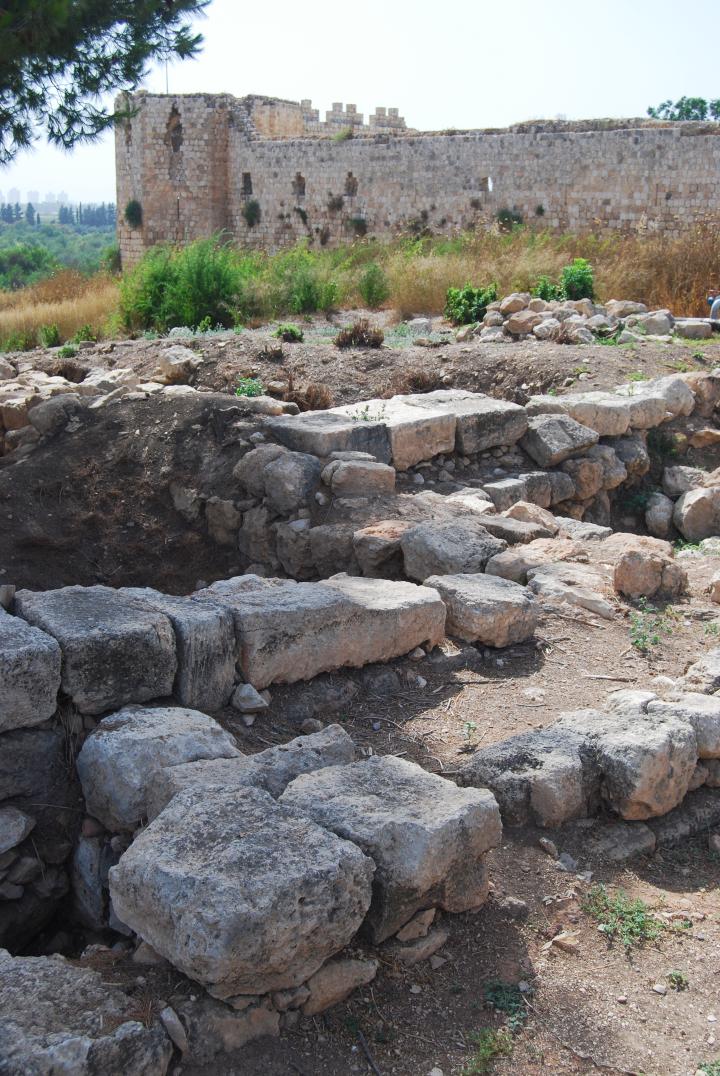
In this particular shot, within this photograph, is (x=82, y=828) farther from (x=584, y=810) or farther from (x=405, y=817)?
(x=584, y=810)

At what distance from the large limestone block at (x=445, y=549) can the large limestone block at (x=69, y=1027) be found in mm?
3545

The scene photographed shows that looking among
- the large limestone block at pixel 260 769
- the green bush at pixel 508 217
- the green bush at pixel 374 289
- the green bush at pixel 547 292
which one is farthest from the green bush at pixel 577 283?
the large limestone block at pixel 260 769

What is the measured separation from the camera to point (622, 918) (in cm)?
353

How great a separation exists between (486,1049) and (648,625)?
3274mm

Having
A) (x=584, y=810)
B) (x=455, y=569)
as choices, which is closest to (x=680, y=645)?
(x=455, y=569)

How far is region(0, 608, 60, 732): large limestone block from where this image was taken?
152 inches

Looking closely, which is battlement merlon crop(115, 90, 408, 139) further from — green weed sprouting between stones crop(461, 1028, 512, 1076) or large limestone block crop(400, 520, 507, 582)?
green weed sprouting between stones crop(461, 1028, 512, 1076)

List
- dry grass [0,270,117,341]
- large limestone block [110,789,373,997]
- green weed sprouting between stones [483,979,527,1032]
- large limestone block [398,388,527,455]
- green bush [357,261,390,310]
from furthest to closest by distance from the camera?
green bush [357,261,390,310]
dry grass [0,270,117,341]
large limestone block [398,388,527,455]
green weed sprouting between stones [483,979,527,1032]
large limestone block [110,789,373,997]

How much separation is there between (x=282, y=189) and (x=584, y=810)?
958 inches

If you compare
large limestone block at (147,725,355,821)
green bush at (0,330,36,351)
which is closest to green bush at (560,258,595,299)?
green bush at (0,330,36,351)

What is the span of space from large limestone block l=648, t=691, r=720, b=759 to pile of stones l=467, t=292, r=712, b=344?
7.14 m

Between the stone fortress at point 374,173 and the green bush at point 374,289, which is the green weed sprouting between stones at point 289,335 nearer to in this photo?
the green bush at point 374,289

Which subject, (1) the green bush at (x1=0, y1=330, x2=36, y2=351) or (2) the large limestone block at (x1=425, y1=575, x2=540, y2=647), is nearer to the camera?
(2) the large limestone block at (x1=425, y1=575, x2=540, y2=647)

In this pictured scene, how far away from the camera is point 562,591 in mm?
5969
